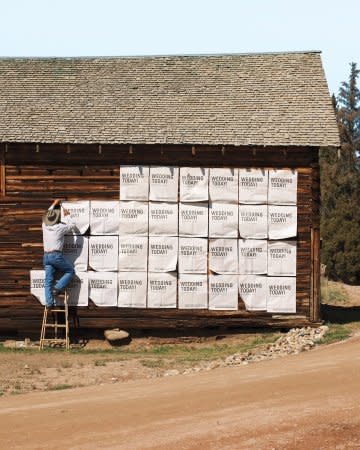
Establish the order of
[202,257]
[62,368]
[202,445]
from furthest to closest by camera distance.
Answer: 1. [202,257]
2. [62,368]
3. [202,445]

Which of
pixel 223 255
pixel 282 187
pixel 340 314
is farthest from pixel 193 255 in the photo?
pixel 340 314

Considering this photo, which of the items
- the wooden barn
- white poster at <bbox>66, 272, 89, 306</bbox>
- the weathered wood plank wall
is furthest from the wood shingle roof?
white poster at <bbox>66, 272, 89, 306</bbox>

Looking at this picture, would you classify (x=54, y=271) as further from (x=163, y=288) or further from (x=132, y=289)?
(x=163, y=288)

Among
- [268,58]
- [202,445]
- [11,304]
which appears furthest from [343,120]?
[202,445]

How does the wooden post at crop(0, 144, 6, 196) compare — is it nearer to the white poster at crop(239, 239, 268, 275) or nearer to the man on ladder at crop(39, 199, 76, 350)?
the man on ladder at crop(39, 199, 76, 350)

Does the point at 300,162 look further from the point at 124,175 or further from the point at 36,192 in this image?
the point at 36,192

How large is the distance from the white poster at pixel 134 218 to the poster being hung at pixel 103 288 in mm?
1220

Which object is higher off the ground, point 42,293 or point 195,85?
point 195,85

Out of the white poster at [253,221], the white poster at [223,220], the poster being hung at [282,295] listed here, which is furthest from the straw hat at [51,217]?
the poster being hung at [282,295]

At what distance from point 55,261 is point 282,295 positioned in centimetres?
598

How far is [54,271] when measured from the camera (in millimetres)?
19922

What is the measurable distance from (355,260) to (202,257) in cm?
1646

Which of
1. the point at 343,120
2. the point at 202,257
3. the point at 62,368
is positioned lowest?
the point at 62,368

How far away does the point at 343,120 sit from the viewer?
51312mm
